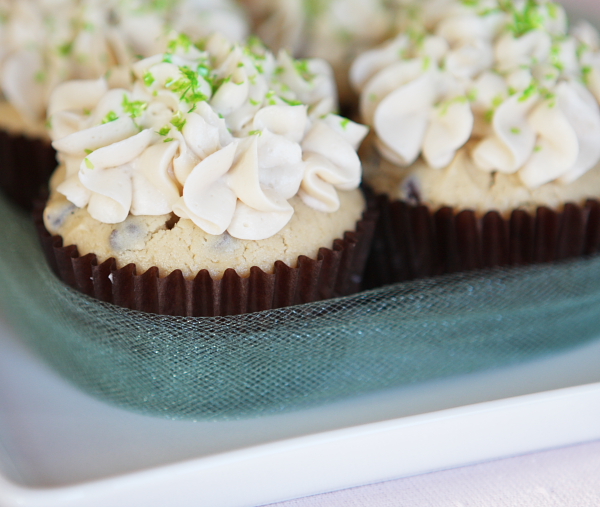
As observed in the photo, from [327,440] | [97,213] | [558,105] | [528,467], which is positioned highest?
[558,105]

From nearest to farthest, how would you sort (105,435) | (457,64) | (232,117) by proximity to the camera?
1. (105,435)
2. (232,117)
3. (457,64)

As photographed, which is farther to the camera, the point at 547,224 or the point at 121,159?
the point at 547,224

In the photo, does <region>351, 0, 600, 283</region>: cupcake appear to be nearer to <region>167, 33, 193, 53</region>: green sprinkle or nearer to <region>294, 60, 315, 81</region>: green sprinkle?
<region>294, 60, 315, 81</region>: green sprinkle

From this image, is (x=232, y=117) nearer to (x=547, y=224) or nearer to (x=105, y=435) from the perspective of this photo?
(x=105, y=435)

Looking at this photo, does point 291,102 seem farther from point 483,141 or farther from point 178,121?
point 483,141

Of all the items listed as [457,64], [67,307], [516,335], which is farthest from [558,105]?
[67,307]

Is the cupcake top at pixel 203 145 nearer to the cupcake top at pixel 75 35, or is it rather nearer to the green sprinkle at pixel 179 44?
the green sprinkle at pixel 179 44

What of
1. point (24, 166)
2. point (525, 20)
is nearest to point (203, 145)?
point (24, 166)
